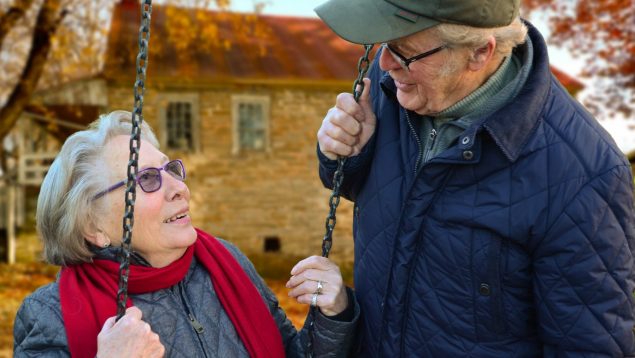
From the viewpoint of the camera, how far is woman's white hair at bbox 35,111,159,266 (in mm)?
2156

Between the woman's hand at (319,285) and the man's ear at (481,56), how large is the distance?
0.88 metres

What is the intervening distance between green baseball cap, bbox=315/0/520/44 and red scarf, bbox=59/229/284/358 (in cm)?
110

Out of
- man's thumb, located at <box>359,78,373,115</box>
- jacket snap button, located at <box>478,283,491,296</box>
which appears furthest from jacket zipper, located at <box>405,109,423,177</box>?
jacket snap button, located at <box>478,283,491,296</box>

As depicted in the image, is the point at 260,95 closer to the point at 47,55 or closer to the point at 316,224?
the point at 316,224

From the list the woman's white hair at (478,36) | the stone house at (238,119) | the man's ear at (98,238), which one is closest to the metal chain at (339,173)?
the woman's white hair at (478,36)

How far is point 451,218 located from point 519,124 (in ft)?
1.14

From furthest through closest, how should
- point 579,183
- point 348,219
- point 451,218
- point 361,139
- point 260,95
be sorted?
point 348,219 < point 260,95 < point 361,139 < point 451,218 < point 579,183

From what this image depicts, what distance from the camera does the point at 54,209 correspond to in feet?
7.16

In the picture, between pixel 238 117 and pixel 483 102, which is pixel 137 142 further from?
pixel 238 117

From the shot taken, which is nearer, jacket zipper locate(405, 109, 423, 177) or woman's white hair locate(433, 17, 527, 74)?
woman's white hair locate(433, 17, 527, 74)

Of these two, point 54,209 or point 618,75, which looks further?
point 618,75

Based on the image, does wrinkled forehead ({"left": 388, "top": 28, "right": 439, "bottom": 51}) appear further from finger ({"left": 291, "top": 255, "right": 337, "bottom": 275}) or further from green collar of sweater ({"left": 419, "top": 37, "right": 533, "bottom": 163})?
finger ({"left": 291, "top": 255, "right": 337, "bottom": 275})

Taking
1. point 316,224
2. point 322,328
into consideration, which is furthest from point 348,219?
point 322,328

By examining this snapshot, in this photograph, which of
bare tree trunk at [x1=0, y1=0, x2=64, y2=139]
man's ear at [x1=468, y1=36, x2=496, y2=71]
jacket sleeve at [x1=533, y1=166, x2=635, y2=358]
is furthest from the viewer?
bare tree trunk at [x1=0, y1=0, x2=64, y2=139]
